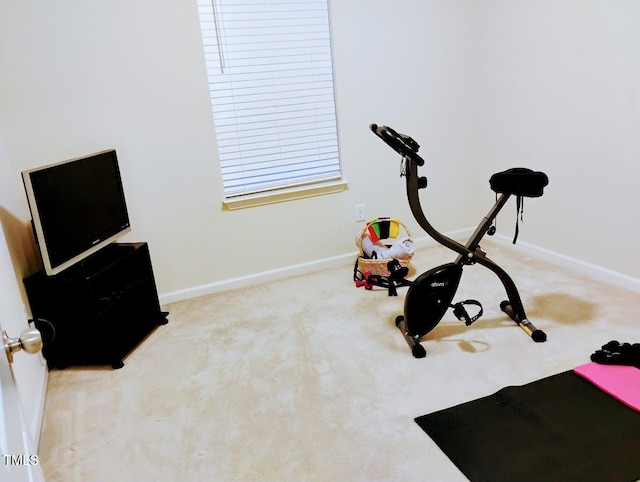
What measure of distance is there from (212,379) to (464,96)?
9.18ft

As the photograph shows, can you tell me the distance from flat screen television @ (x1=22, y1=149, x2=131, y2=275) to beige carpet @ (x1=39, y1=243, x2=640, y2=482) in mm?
640

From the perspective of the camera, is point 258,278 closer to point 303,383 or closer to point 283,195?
point 283,195

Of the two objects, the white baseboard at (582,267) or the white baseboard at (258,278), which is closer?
the white baseboard at (582,267)

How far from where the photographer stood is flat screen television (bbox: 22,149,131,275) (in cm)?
218

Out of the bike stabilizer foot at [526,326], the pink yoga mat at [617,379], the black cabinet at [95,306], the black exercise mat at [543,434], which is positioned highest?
the black cabinet at [95,306]

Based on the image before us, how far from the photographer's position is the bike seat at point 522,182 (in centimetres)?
227

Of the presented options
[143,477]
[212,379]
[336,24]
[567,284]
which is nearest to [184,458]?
[143,477]

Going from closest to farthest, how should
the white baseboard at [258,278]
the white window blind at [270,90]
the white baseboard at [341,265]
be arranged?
the white baseboard at [341,265]
the white window blind at [270,90]
the white baseboard at [258,278]

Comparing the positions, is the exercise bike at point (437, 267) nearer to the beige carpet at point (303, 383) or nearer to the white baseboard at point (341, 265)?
the beige carpet at point (303, 383)

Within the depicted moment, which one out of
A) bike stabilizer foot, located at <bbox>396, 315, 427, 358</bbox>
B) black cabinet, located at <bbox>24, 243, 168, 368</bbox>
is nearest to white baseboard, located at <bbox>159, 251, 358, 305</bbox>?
black cabinet, located at <bbox>24, 243, 168, 368</bbox>

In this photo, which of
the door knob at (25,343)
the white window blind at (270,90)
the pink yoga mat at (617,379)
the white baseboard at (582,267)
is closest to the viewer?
the door knob at (25,343)

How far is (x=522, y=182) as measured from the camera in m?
2.28

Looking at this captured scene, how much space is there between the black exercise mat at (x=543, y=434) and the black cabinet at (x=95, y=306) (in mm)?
1645

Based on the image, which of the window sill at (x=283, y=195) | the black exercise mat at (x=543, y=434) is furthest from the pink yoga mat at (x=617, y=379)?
the window sill at (x=283, y=195)
